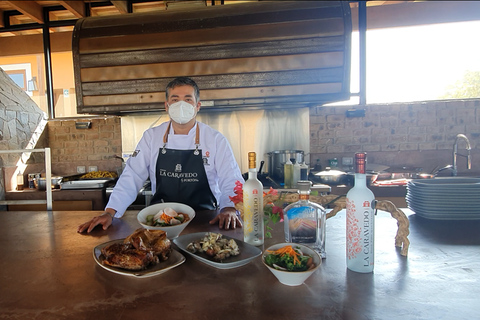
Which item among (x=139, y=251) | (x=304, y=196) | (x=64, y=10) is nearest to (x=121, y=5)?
(x=64, y=10)

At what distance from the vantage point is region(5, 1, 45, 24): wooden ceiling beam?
4.32 meters

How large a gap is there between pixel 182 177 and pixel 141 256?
4.21ft

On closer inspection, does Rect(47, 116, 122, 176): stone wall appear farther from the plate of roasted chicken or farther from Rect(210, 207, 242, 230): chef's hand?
the plate of roasted chicken

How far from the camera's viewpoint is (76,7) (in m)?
4.55

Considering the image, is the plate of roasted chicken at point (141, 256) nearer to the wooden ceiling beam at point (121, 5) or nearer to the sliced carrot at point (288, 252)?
the sliced carrot at point (288, 252)

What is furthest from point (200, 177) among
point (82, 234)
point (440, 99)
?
point (440, 99)

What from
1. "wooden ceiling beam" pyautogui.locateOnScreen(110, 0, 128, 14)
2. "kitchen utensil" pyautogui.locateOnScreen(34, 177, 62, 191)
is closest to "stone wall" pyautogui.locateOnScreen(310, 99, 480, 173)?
"wooden ceiling beam" pyautogui.locateOnScreen(110, 0, 128, 14)

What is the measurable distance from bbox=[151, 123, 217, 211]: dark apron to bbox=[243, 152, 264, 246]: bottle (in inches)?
41.6

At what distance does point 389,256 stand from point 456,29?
4857 millimetres

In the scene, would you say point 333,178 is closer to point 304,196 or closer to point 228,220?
point 228,220

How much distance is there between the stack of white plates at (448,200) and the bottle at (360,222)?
0.84m

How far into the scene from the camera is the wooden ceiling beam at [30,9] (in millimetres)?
4320

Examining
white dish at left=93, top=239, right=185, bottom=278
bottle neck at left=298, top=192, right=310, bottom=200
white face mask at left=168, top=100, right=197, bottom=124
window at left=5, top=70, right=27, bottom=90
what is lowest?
white dish at left=93, top=239, right=185, bottom=278

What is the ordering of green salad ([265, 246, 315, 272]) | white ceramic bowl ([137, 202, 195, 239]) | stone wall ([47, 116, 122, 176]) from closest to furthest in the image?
green salad ([265, 246, 315, 272]), white ceramic bowl ([137, 202, 195, 239]), stone wall ([47, 116, 122, 176])
